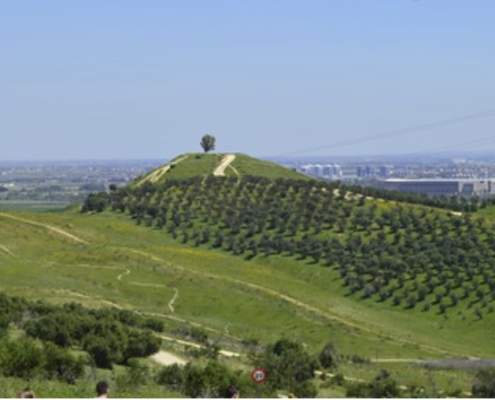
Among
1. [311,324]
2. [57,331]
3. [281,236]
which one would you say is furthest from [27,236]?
[57,331]

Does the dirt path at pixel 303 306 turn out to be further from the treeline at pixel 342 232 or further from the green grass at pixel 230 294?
the treeline at pixel 342 232

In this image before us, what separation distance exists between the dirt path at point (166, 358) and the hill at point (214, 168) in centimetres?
8677

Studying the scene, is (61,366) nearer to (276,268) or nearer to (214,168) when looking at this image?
(276,268)

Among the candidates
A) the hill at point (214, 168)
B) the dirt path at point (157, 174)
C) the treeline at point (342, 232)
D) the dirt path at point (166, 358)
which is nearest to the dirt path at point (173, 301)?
Answer: the treeline at point (342, 232)

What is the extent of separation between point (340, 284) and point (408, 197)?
1426 inches

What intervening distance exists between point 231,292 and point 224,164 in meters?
67.0

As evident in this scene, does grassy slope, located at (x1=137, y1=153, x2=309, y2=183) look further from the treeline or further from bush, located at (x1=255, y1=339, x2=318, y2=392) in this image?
bush, located at (x1=255, y1=339, x2=318, y2=392)

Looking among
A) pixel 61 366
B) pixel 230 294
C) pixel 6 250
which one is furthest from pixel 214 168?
pixel 61 366

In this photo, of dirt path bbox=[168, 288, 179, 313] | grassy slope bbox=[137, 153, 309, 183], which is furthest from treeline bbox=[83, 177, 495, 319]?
dirt path bbox=[168, 288, 179, 313]

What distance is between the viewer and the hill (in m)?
137

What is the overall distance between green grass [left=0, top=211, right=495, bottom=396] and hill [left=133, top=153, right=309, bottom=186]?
35246 mm

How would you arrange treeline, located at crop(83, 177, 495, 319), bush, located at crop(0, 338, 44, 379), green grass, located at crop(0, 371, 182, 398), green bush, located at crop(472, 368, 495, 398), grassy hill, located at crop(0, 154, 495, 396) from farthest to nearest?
treeline, located at crop(83, 177, 495, 319), grassy hill, located at crop(0, 154, 495, 396), green bush, located at crop(472, 368, 495, 398), bush, located at crop(0, 338, 44, 379), green grass, located at crop(0, 371, 182, 398)

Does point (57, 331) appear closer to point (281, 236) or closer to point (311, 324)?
point (311, 324)

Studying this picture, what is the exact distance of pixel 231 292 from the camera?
78.1 metres
